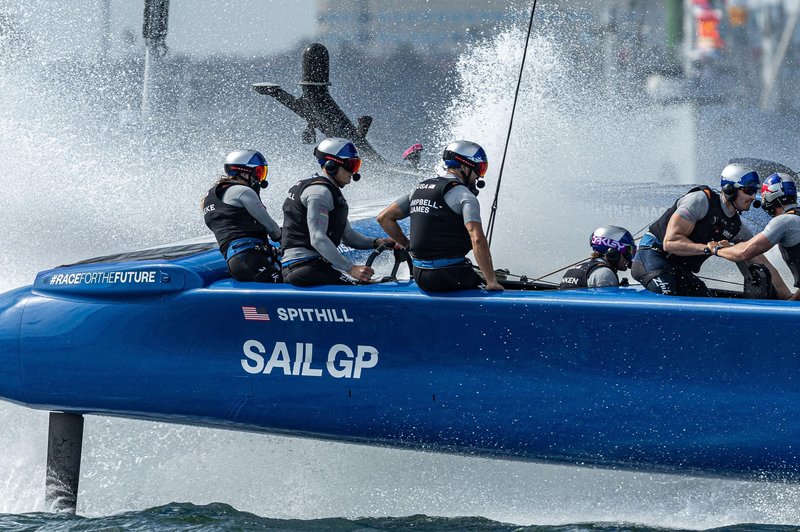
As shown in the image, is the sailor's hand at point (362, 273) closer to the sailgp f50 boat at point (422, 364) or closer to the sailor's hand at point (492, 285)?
the sailgp f50 boat at point (422, 364)

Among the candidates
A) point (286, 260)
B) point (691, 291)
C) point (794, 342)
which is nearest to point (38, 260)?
point (286, 260)

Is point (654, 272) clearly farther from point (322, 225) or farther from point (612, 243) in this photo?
point (322, 225)

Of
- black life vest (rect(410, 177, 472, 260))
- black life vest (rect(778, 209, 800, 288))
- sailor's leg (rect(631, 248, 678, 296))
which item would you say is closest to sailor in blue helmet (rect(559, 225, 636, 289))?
sailor's leg (rect(631, 248, 678, 296))

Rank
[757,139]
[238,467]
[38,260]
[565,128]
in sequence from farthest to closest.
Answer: [565,128] → [757,139] → [38,260] → [238,467]

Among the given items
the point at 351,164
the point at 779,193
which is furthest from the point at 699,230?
the point at 351,164

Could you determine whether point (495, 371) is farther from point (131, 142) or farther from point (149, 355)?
point (131, 142)

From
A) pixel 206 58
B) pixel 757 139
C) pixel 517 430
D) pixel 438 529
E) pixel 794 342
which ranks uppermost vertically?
pixel 206 58

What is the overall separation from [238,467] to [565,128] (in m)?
6.36

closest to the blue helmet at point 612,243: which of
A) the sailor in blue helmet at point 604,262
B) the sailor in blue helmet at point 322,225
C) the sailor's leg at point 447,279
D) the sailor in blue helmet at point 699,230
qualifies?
the sailor in blue helmet at point 604,262

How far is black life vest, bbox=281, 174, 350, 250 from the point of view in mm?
5602

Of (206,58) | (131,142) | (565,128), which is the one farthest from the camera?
(206,58)

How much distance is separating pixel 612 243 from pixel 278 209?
17.8 feet

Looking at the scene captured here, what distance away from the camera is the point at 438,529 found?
557 cm

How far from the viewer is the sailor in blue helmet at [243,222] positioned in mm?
5766
